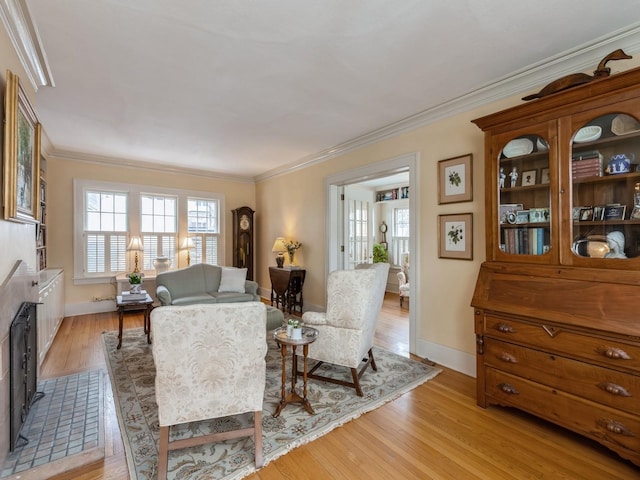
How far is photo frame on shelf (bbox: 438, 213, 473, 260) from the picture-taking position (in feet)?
9.75

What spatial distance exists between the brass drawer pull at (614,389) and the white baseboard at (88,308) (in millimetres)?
6310

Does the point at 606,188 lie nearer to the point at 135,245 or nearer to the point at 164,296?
the point at 164,296

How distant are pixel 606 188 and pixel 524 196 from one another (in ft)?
1.51

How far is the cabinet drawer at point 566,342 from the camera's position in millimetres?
1743

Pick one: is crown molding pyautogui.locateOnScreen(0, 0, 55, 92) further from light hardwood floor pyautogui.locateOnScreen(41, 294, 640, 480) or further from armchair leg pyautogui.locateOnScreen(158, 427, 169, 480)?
light hardwood floor pyautogui.locateOnScreen(41, 294, 640, 480)

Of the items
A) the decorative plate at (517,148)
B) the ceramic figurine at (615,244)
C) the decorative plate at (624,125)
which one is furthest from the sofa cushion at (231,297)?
the decorative plate at (624,125)

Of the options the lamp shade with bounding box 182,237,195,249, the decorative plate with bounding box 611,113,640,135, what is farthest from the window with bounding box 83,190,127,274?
the decorative plate with bounding box 611,113,640,135

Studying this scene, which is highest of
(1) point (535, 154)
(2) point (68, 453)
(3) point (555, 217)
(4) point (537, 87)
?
(4) point (537, 87)

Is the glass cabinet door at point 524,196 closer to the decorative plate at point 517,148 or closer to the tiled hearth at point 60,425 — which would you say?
the decorative plate at point 517,148

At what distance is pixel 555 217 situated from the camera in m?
2.13

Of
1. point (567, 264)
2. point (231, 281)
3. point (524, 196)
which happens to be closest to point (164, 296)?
point (231, 281)

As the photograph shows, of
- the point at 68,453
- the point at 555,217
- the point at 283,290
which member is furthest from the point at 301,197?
the point at 68,453

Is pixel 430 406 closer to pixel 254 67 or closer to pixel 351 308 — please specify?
pixel 351 308

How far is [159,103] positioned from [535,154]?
11.0 ft
